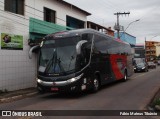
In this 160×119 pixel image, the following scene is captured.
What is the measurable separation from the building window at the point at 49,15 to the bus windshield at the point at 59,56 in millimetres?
8275

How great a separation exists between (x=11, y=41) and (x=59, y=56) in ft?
Result: 16.2

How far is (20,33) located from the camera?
20.0m

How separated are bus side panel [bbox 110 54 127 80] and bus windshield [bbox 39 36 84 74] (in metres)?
6.40

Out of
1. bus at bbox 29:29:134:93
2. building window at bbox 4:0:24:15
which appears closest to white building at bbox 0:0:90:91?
building window at bbox 4:0:24:15

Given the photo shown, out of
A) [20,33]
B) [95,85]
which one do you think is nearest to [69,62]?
[95,85]

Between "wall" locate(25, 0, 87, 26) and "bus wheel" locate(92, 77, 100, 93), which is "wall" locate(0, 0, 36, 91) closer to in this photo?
"wall" locate(25, 0, 87, 26)

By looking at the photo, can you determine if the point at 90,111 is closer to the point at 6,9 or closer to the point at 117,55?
the point at 6,9

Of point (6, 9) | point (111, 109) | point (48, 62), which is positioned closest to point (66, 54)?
point (48, 62)

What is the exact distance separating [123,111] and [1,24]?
33.0 ft

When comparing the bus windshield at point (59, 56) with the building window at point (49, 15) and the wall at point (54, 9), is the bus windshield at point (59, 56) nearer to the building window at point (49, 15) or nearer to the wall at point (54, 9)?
the wall at point (54, 9)

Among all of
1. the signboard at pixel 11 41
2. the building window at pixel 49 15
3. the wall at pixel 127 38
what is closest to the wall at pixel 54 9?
the building window at pixel 49 15

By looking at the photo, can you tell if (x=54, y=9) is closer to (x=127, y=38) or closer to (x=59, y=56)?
(x=59, y=56)

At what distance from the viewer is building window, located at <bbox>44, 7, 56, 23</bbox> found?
23.9 meters

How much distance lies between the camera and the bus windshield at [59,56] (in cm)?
1497
